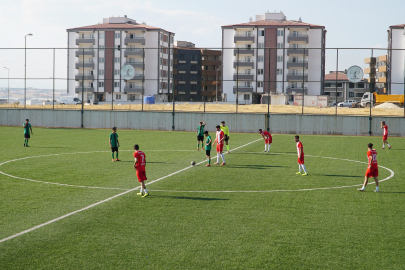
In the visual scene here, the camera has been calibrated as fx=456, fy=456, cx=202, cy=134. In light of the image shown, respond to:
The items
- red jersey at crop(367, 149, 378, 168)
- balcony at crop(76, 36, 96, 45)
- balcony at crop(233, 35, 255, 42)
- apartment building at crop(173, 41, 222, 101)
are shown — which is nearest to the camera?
red jersey at crop(367, 149, 378, 168)

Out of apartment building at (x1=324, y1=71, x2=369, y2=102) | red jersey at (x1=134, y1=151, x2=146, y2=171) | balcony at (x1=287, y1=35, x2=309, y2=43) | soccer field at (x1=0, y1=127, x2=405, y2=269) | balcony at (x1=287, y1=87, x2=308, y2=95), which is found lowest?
soccer field at (x1=0, y1=127, x2=405, y2=269)

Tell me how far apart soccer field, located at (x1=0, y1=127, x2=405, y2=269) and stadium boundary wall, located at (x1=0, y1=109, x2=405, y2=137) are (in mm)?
22815

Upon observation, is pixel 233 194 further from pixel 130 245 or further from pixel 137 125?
pixel 137 125

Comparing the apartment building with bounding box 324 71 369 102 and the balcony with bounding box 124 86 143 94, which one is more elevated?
the apartment building with bounding box 324 71 369 102

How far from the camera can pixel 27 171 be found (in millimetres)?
21156

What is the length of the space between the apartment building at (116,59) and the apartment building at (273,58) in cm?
1697

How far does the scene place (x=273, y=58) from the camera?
9912 cm

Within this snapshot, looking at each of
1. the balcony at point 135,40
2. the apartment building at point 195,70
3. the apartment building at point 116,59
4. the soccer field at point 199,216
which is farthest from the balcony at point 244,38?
the soccer field at point 199,216

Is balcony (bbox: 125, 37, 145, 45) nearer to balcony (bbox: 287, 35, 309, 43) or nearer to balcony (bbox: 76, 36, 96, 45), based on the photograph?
balcony (bbox: 76, 36, 96, 45)

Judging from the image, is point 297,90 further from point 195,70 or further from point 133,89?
point 195,70

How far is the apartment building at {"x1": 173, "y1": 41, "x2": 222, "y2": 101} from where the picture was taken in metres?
133

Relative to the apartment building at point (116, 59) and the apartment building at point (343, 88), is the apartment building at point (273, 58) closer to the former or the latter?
the apartment building at point (116, 59)

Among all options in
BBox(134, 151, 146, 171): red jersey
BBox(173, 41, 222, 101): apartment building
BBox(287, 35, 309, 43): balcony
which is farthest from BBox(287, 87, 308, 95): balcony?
BBox(134, 151, 146, 171): red jersey

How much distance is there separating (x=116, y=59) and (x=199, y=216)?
10109cm
